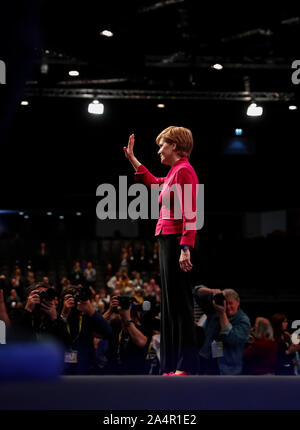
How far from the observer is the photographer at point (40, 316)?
8.59 ft

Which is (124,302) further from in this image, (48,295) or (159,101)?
(159,101)

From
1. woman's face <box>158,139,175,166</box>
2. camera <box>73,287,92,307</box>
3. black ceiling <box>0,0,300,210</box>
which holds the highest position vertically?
black ceiling <box>0,0,300,210</box>

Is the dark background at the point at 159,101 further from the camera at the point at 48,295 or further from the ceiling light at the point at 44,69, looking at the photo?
the camera at the point at 48,295

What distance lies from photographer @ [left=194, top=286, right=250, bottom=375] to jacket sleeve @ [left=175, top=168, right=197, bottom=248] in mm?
589

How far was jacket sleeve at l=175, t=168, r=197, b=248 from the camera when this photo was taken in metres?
2.26

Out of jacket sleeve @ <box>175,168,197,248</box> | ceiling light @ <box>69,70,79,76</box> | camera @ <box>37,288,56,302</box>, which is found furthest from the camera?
ceiling light @ <box>69,70,79,76</box>

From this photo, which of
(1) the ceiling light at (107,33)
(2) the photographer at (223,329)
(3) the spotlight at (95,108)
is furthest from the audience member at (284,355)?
(3) the spotlight at (95,108)

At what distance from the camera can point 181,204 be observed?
91.6 inches

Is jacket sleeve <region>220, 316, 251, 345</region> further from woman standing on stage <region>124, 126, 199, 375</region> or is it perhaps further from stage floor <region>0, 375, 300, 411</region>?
stage floor <region>0, 375, 300, 411</region>

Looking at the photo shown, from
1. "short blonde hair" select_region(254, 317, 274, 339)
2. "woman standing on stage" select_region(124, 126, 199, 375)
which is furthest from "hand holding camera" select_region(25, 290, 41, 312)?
"short blonde hair" select_region(254, 317, 274, 339)

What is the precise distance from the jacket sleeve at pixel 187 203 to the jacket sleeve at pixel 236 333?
2.73 ft

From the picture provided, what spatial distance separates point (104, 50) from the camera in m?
6.05

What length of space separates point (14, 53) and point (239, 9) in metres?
5.25

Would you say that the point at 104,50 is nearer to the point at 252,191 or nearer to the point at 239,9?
the point at 239,9
